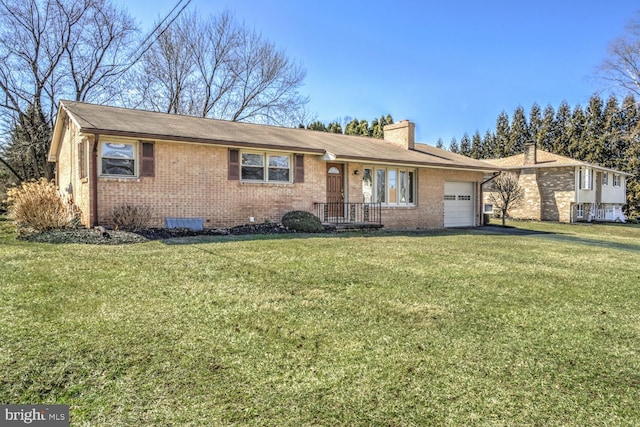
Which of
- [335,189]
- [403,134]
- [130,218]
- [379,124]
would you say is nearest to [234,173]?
[130,218]

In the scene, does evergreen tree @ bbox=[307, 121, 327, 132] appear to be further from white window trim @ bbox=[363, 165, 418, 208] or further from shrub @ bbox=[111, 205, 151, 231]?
shrub @ bbox=[111, 205, 151, 231]

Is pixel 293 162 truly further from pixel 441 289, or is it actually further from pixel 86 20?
pixel 86 20

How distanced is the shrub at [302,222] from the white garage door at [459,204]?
319 inches

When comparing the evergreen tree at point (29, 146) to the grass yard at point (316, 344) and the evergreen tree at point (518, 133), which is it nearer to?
the grass yard at point (316, 344)

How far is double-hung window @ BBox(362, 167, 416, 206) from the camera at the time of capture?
637 inches

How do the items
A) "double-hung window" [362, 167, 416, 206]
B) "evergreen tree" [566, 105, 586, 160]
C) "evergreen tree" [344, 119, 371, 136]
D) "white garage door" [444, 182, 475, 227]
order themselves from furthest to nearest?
"evergreen tree" [566, 105, 586, 160], "evergreen tree" [344, 119, 371, 136], "white garage door" [444, 182, 475, 227], "double-hung window" [362, 167, 416, 206]

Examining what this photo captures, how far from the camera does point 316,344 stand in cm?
351

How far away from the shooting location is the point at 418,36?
1541 cm

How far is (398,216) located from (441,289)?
11306 millimetres

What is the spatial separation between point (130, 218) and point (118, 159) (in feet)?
5.91

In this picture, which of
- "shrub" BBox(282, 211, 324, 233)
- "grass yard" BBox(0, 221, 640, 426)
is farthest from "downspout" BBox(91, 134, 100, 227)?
"shrub" BBox(282, 211, 324, 233)

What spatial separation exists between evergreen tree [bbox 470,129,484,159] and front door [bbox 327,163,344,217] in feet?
110

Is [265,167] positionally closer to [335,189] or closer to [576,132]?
[335,189]

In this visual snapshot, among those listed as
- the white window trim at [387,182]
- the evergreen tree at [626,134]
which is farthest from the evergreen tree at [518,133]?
the white window trim at [387,182]
